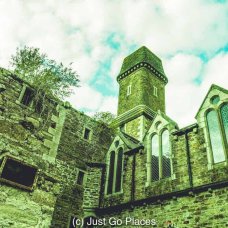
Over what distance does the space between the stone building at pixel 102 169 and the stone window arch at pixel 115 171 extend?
49 mm

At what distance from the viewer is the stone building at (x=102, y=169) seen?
7.49m

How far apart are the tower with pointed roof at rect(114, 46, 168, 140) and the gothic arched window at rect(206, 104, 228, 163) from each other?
7.59 meters

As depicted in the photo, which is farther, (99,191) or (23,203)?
(99,191)

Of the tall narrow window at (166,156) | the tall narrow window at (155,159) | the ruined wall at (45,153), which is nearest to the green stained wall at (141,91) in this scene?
the ruined wall at (45,153)

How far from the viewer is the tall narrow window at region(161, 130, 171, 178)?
10.2m

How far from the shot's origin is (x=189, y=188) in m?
8.55

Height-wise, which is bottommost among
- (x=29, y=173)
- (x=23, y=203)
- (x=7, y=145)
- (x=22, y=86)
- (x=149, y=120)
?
(x=23, y=203)

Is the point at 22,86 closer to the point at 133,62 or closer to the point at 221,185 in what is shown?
the point at 221,185

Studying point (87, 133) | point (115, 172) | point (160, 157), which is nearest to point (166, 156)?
point (160, 157)

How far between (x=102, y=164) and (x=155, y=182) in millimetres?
3693

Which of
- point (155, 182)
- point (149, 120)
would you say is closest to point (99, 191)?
point (155, 182)

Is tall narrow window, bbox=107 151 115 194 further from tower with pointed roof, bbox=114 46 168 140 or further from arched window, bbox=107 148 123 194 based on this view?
tower with pointed roof, bbox=114 46 168 140

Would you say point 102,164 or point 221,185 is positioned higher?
point 102,164

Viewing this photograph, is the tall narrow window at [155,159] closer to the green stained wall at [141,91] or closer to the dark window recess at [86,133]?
the dark window recess at [86,133]
